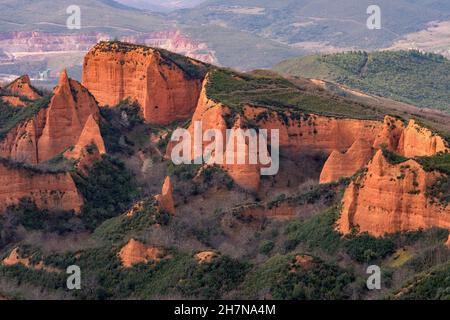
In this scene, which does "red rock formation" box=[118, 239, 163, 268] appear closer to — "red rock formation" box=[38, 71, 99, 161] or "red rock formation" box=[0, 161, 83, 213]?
"red rock formation" box=[0, 161, 83, 213]

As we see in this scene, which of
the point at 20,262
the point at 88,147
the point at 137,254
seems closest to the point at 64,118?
the point at 88,147

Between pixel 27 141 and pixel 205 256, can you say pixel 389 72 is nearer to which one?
pixel 27 141

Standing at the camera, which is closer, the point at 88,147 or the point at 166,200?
the point at 166,200

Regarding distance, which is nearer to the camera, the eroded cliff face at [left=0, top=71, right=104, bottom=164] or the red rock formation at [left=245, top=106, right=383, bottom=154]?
the red rock formation at [left=245, top=106, right=383, bottom=154]

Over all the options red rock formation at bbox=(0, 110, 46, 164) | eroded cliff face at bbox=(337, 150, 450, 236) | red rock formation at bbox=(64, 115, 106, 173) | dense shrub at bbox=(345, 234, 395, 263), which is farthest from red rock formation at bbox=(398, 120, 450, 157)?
red rock formation at bbox=(0, 110, 46, 164)

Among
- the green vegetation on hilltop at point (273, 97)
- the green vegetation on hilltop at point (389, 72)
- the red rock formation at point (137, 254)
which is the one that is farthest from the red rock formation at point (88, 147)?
the green vegetation on hilltop at point (389, 72)

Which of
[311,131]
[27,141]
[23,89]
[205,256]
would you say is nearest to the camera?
[205,256]

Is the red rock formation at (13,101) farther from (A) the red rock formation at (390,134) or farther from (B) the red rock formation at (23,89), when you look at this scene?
(A) the red rock formation at (390,134)
